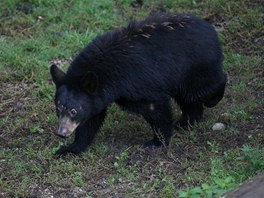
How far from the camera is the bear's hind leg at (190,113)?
7.43 meters

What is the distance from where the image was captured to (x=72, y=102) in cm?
652

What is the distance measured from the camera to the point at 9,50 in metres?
9.30

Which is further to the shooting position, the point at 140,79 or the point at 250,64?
the point at 250,64

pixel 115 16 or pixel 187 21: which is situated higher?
pixel 187 21

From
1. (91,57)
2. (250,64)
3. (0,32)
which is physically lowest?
(0,32)

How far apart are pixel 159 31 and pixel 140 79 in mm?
570

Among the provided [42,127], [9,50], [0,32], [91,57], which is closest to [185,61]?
[91,57]

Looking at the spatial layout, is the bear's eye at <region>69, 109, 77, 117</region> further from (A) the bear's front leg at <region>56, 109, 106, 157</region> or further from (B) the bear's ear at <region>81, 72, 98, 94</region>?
(A) the bear's front leg at <region>56, 109, 106, 157</region>

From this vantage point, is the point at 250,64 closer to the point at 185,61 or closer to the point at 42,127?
the point at 185,61

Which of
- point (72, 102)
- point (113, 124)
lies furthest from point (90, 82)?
point (113, 124)

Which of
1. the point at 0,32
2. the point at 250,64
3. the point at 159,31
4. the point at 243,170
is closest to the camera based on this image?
the point at 243,170

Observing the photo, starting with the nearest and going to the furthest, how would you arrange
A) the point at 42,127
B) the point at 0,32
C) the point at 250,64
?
the point at 42,127 < the point at 250,64 < the point at 0,32

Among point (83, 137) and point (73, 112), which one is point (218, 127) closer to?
point (83, 137)

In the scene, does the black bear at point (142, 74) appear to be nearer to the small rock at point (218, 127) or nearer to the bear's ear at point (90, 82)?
the bear's ear at point (90, 82)
